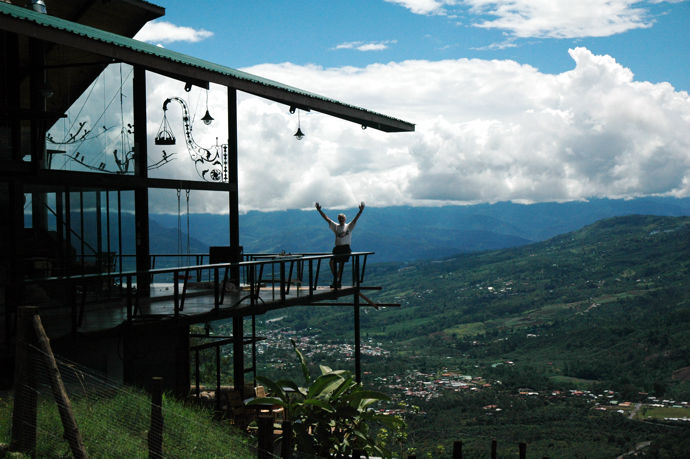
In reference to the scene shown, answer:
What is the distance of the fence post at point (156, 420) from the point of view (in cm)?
808

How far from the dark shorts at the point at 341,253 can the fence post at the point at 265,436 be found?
8.10 m

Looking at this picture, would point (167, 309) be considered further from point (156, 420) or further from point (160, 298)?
point (156, 420)

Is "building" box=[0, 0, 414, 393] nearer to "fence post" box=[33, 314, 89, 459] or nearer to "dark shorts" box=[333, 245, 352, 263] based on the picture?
"dark shorts" box=[333, 245, 352, 263]

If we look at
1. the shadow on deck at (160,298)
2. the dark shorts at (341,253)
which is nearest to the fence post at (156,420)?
the shadow on deck at (160,298)

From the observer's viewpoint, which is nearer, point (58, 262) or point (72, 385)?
point (72, 385)

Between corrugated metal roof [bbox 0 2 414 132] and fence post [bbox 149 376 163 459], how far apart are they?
5.43m

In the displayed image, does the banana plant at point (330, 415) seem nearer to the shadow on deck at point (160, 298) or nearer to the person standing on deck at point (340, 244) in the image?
the shadow on deck at point (160, 298)

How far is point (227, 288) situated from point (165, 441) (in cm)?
746

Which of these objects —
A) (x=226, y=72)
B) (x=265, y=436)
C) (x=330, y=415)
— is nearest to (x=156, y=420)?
(x=265, y=436)

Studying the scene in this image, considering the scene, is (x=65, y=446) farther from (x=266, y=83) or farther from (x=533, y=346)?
(x=533, y=346)

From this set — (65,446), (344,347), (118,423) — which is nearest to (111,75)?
(118,423)

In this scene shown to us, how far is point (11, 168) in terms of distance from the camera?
39.0ft

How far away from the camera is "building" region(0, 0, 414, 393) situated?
12352mm

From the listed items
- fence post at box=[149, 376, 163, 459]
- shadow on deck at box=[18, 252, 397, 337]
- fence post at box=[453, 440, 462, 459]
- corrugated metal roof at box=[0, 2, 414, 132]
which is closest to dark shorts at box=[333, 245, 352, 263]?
shadow on deck at box=[18, 252, 397, 337]
